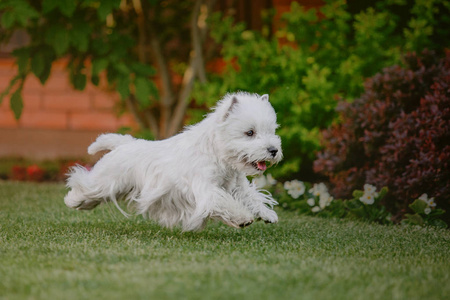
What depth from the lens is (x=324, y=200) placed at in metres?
6.56

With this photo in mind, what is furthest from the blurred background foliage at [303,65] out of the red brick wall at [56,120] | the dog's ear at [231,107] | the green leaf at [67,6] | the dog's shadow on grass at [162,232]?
the red brick wall at [56,120]

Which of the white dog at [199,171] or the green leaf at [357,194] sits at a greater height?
the white dog at [199,171]

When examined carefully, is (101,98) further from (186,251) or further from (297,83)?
(186,251)

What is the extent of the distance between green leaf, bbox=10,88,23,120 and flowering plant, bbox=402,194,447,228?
543 cm

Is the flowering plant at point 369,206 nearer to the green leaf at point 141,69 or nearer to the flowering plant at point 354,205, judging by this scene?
the flowering plant at point 354,205

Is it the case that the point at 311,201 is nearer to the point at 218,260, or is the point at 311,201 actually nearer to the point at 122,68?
the point at 218,260

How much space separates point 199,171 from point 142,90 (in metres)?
3.97

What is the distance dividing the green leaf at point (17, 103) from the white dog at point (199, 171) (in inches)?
147

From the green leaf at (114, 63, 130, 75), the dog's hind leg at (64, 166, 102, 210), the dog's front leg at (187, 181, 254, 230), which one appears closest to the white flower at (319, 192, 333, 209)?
the dog's front leg at (187, 181, 254, 230)

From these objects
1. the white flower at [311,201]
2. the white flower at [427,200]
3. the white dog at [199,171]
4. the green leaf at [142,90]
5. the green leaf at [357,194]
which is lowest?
the white flower at [311,201]

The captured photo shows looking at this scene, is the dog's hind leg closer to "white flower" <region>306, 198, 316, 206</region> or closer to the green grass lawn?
the green grass lawn

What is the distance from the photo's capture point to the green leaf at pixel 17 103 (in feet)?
29.1

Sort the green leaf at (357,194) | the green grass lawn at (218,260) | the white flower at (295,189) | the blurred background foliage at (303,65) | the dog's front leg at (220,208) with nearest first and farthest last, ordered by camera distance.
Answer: the green grass lawn at (218,260)
the dog's front leg at (220,208)
the green leaf at (357,194)
the blurred background foliage at (303,65)
the white flower at (295,189)

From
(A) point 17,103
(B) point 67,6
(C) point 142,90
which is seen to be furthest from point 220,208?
(A) point 17,103
